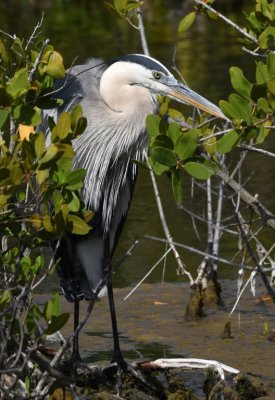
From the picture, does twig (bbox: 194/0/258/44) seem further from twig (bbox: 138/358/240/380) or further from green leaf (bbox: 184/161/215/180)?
twig (bbox: 138/358/240/380)

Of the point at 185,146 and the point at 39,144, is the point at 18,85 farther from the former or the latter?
the point at 185,146

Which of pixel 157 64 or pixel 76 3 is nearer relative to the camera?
pixel 157 64

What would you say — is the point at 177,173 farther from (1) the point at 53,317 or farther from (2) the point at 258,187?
(2) the point at 258,187

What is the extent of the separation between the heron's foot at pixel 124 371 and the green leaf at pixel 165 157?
4.71 feet

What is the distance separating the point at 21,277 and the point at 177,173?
679 millimetres

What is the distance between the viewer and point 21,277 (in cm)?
409

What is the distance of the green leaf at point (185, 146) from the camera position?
3855 mm

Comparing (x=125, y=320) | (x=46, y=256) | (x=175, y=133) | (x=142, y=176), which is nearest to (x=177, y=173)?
(x=175, y=133)

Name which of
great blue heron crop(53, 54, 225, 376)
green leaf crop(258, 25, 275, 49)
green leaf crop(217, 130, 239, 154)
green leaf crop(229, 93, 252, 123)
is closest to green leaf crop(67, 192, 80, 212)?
green leaf crop(217, 130, 239, 154)

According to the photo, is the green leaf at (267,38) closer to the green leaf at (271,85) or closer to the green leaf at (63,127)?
the green leaf at (271,85)

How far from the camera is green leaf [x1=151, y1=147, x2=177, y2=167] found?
3.91m

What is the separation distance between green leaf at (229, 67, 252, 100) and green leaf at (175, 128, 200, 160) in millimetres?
233

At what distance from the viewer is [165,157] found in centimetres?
391

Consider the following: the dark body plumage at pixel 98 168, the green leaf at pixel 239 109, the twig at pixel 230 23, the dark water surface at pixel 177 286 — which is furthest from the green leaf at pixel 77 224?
the dark water surface at pixel 177 286
